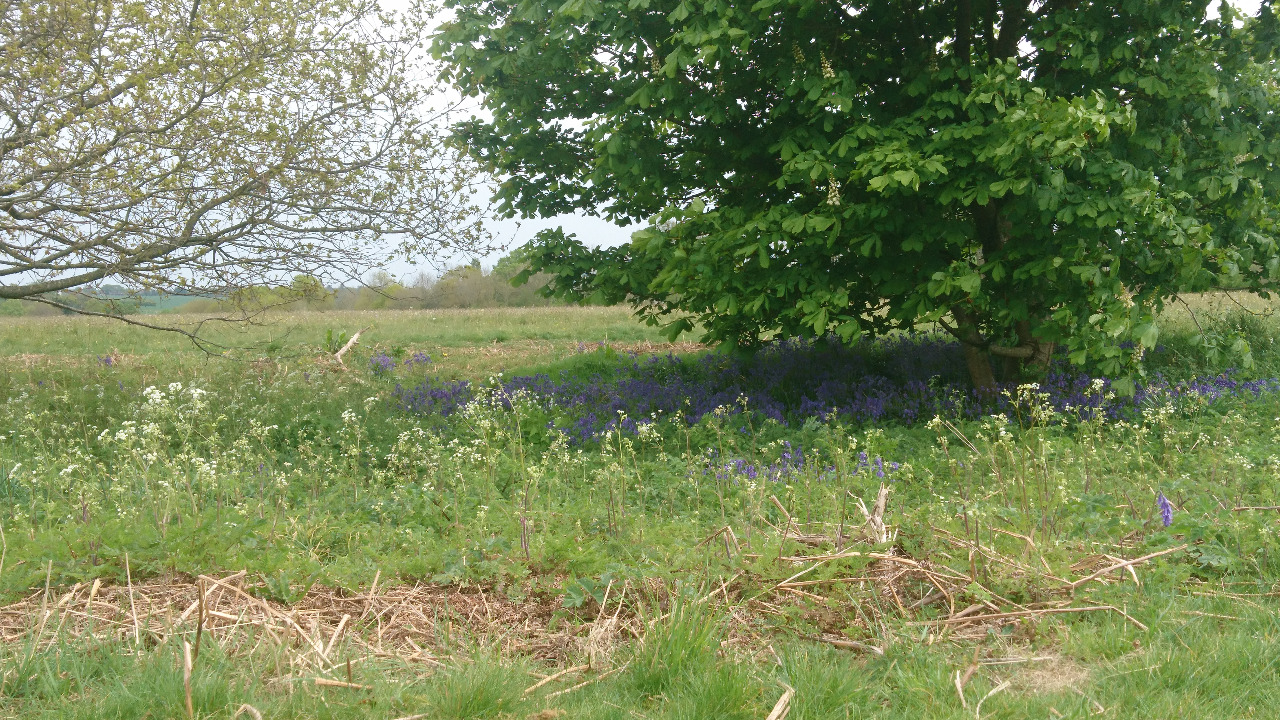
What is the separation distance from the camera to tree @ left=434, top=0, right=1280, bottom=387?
6488mm

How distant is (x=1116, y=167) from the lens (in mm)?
6562

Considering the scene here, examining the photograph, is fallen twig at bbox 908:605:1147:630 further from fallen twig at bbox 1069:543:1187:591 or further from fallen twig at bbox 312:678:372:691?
fallen twig at bbox 312:678:372:691

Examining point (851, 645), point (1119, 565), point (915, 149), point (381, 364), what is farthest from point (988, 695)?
point (381, 364)

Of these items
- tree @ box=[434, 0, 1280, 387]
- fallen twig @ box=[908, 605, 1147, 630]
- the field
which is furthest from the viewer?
tree @ box=[434, 0, 1280, 387]

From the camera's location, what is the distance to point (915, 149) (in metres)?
6.73

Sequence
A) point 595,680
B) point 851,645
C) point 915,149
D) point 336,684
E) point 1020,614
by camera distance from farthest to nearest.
A: 1. point 915,149
2. point 1020,614
3. point 851,645
4. point 595,680
5. point 336,684

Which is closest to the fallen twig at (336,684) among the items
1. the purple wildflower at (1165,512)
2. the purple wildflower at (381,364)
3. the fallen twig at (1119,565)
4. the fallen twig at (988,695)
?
the fallen twig at (988,695)

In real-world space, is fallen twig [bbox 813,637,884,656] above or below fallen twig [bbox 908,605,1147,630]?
below

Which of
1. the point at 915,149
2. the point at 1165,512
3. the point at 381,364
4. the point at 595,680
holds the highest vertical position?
the point at 915,149

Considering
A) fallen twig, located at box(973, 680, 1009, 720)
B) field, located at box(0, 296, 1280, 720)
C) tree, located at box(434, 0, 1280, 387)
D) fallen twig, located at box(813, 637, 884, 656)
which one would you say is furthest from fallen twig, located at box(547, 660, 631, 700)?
tree, located at box(434, 0, 1280, 387)

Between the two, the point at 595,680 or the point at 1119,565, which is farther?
the point at 1119,565

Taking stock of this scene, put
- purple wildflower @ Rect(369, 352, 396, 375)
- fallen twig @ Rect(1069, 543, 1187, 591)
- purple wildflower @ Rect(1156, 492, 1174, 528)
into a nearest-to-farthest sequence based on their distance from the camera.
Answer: fallen twig @ Rect(1069, 543, 1187, 591) < purple wildflower @ Rect(1156, 492, 1174, 528) < purple wildflower @ Rect(369, 352, 396, 375)

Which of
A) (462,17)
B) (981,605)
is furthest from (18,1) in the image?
(981,605)

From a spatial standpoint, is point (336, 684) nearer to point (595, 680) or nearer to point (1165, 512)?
point (595, 680)
